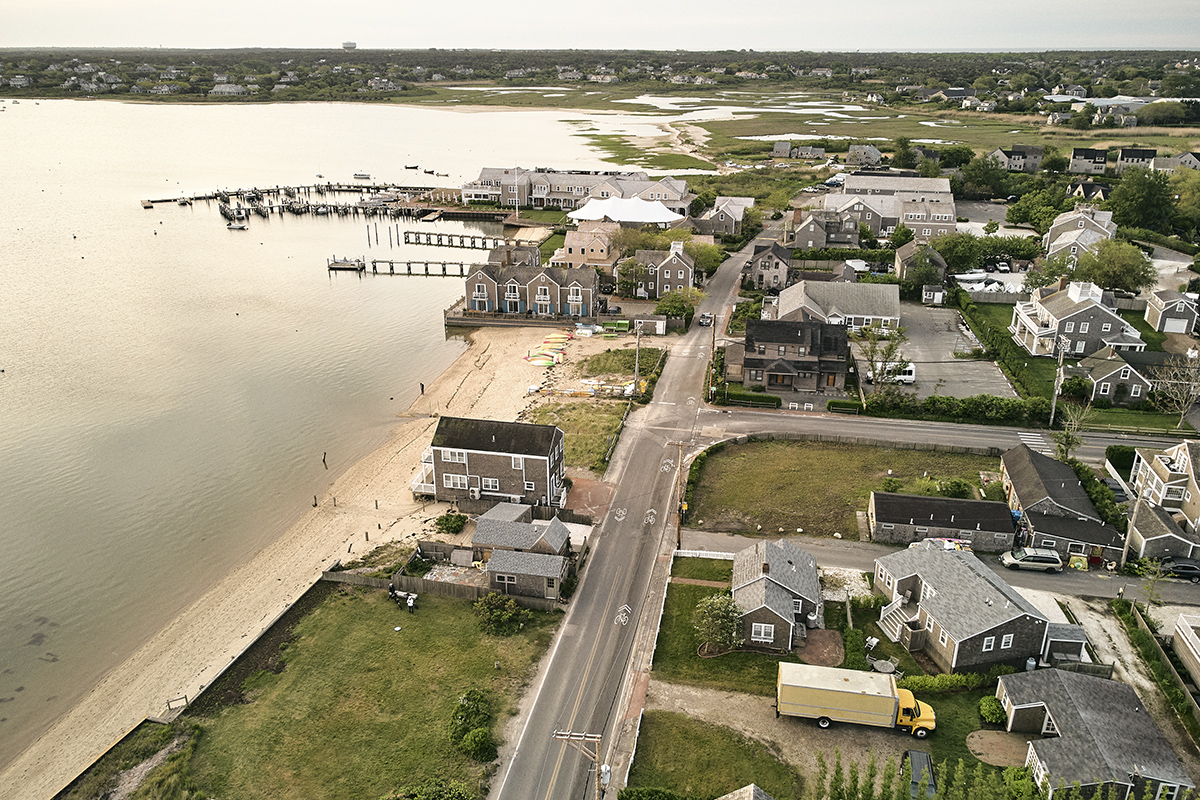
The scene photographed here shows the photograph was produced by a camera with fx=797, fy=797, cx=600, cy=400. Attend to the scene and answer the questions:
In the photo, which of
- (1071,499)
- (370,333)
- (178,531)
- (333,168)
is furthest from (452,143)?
(1071,499)

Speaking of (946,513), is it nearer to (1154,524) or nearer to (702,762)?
(1154,524)

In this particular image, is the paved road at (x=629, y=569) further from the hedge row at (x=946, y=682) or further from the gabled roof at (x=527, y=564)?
the hedge row at (x=946, y=682)

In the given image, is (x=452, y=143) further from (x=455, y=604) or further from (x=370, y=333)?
(x=455, y=604)

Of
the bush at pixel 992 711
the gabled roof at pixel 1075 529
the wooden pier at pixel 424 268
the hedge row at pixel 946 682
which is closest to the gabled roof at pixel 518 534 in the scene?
the hedge row at pixel 946 682

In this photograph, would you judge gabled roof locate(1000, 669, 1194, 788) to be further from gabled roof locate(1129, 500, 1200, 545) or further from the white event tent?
the white event tent

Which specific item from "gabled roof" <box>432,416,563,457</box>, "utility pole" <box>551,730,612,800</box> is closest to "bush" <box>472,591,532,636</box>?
"utility pole" <box>551,730,612,800</box>

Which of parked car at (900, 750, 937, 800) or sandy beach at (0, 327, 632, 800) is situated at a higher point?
parked car at (900, 750, 937, 800)
